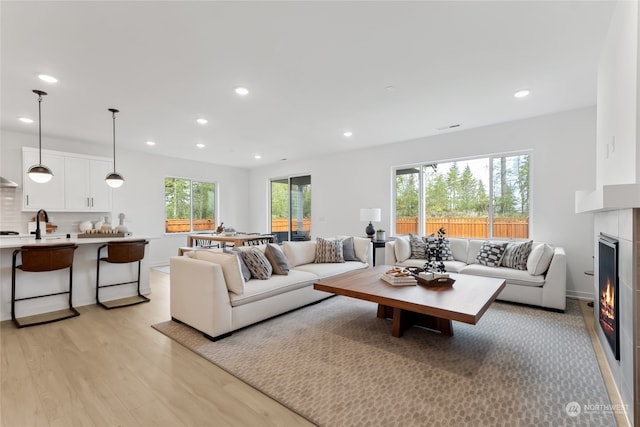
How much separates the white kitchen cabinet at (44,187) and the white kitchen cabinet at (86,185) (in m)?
0.08

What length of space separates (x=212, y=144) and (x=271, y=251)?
10.9 feet

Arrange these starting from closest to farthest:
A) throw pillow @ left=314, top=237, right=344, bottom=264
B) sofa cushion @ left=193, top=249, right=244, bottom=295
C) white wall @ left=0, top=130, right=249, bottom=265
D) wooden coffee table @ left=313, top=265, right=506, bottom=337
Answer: wooden coffee table @ left=313, top=265, right=506, bottom=337, sofa cushion @ left=193, top=249, right=244, bottom=295, throw pillow @ left=314, top=237, right=344, bottom=264, white wall @ left=0, top=130, right=249, bottom=265

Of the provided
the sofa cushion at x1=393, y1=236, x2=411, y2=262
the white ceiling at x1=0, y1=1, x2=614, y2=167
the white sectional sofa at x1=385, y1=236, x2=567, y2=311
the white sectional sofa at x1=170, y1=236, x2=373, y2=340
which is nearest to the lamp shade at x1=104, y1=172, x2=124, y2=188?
the white ceiling at x1=0, y1=1, x2=614, y2=167

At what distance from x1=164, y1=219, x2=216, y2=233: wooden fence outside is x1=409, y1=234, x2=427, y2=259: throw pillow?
5.55 m

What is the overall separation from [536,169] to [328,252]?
3.42 m

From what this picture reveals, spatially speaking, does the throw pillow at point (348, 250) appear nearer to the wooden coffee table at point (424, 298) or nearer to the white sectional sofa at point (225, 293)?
the white sectional sofa at point (225, 293)

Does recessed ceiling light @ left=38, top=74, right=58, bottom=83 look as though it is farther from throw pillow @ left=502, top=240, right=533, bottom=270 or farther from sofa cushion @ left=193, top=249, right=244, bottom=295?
throw pillow @ left=502, top=240, right=533, bottom=270

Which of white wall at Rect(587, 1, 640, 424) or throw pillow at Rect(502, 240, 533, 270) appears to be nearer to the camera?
white wall at Rect(587, 1, 640, 424)

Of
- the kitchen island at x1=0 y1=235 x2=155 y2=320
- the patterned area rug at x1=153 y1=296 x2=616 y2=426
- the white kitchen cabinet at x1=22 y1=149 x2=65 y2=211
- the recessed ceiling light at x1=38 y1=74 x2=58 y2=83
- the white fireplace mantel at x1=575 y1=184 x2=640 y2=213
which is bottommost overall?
the patterned area rug at x1=153 y1=296 x2=616 y2=426

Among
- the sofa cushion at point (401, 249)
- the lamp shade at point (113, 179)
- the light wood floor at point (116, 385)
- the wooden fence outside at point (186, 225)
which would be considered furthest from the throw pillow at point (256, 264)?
the wooden fence outside at point (186, 225)

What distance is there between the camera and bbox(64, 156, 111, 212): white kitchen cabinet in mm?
5168

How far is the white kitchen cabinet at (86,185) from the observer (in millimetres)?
5168

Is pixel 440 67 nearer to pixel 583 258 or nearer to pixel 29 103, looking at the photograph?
pixel 583 258

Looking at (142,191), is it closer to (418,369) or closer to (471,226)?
(418,369)
